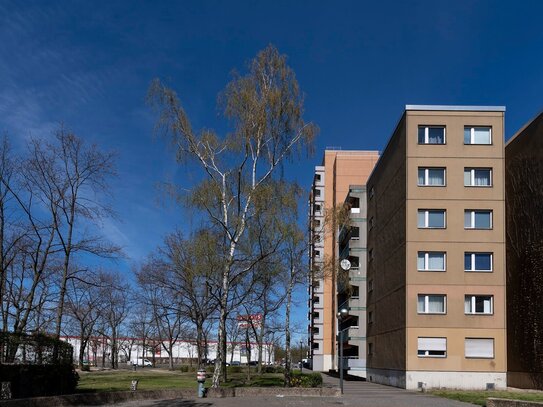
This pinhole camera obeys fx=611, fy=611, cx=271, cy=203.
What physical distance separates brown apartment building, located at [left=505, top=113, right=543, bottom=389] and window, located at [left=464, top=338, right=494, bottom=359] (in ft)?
4.53

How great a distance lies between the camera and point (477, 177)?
118 ft

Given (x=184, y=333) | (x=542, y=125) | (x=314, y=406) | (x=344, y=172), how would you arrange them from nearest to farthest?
(x=314, y=406) → (x=542, y=125) → (x=184, y=333) → (x=344, y=172)

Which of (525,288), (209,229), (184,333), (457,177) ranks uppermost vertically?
(457,177)

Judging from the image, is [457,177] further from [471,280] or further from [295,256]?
[295,256]

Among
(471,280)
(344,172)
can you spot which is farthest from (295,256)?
(344,172)

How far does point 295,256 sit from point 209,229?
7322 mm

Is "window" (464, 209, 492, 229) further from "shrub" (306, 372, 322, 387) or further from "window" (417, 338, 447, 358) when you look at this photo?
"shrub" (306, 372, 322, 387)

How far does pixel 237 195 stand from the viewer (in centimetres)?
2781

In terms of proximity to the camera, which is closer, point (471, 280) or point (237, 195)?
point (237, 195)

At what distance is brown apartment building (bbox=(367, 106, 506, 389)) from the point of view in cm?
3375

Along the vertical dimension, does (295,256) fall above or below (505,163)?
below

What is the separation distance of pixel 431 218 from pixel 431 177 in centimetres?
248

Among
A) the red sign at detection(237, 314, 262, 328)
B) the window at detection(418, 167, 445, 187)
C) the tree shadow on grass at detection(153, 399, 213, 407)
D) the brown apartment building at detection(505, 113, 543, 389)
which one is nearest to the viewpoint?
the tree shadow on grass at detection(153, 399, 213, 407)

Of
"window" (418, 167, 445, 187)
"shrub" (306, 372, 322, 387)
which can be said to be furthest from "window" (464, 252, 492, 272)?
"shrub" (306, 372, 322, 387)
